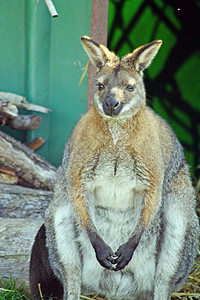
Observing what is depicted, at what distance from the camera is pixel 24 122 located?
5.70 meters

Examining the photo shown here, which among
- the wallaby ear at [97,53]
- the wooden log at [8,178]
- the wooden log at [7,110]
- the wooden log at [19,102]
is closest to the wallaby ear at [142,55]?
the wallaby ear at [97,53]

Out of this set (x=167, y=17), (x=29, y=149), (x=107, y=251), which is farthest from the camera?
(x=167, y=17)

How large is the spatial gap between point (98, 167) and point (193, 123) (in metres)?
3.81

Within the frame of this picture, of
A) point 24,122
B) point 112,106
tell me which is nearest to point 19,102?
point 24,122

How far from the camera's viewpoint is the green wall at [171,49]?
21.7 feet

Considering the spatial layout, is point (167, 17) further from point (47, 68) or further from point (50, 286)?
point (50, 286)

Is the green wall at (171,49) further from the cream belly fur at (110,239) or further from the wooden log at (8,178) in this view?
the cream belly fur at (110,239)

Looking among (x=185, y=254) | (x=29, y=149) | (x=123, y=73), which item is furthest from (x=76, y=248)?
(x=29, y=149)

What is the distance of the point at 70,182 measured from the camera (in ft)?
12.4

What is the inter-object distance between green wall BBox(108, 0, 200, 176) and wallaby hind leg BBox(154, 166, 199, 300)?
277 centimetres

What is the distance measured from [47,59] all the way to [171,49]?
2063 mm

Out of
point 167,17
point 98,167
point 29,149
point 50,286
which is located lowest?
point 50,286

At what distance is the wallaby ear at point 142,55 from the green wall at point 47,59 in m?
2.29

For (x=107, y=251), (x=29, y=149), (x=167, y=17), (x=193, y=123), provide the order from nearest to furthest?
(x=107, y=251)
(x=29, y=149)
(x=167, y=17)
(x=193, y=123)
